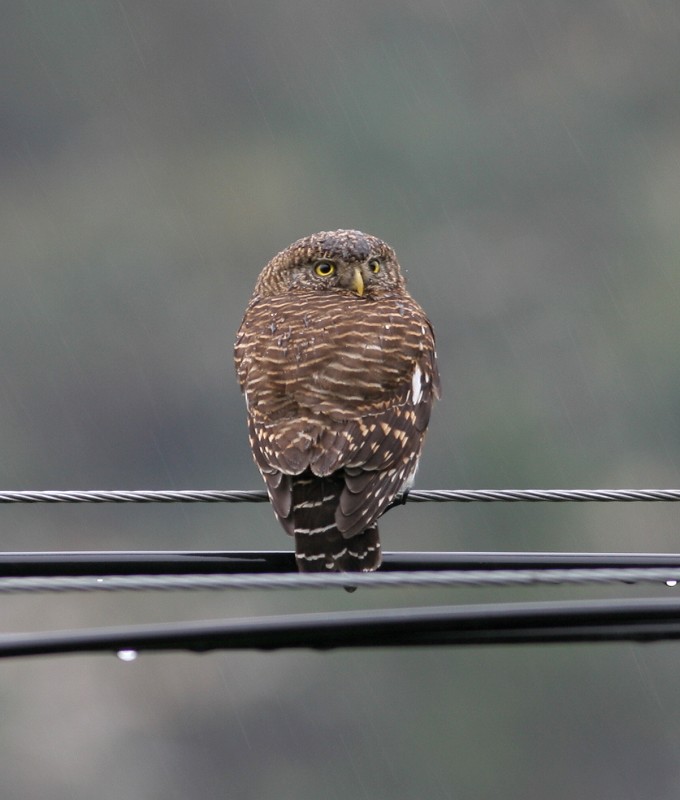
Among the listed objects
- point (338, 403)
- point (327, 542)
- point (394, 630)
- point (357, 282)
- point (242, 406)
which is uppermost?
point (394, 630)

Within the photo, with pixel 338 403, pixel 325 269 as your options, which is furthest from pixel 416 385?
pixel 325 269

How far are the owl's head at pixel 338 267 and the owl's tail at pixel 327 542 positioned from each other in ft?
6.29

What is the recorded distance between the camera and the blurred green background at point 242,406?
41.5 m

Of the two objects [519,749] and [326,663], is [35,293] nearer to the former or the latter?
[326,663]

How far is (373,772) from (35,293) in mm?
19208

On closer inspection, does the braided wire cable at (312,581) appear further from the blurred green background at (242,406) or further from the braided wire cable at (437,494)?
the blurred green background at (242,406)

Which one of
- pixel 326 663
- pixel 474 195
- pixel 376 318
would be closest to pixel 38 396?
pixel 326 663

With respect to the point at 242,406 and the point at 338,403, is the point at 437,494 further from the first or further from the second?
the point at 242,406

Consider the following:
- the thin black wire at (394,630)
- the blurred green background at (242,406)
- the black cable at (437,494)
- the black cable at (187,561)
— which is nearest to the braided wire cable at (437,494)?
the black cable at (437,494)

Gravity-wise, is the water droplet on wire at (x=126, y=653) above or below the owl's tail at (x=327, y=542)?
above

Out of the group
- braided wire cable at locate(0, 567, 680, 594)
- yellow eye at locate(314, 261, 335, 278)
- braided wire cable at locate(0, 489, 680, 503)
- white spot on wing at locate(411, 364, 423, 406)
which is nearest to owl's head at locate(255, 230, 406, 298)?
yellow eye at locate(314, 261, 335, 278)

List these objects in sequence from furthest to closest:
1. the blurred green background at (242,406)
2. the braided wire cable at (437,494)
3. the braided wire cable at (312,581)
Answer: the blurred green background at (242,406) < the braided wire cable at (437,494) < the braided wire cable at (312,581)

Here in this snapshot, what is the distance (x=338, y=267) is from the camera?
8.08 m

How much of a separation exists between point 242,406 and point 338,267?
1466 inches
